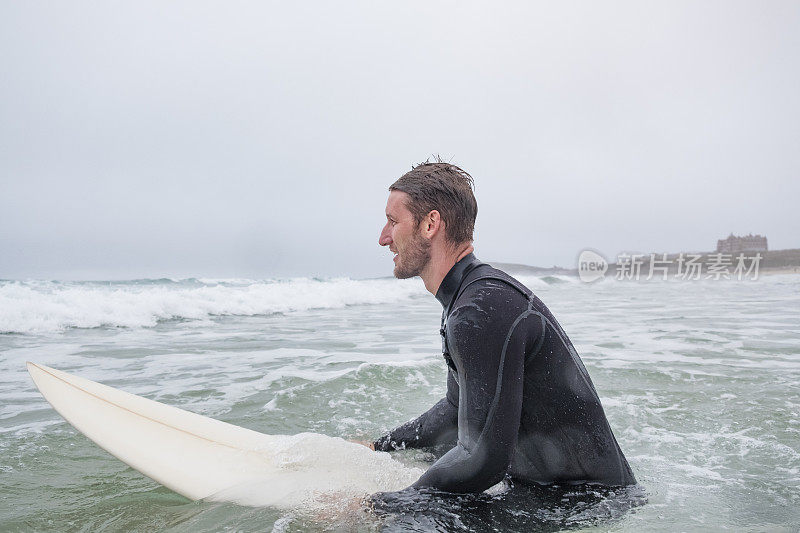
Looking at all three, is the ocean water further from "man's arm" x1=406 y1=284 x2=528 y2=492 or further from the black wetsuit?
"man's arm" x1=406 y1=284 x2=528 y2=492

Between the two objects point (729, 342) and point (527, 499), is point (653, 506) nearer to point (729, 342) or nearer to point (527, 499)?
point (527, 499)

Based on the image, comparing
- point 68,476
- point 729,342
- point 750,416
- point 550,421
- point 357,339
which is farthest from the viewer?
point 357,339

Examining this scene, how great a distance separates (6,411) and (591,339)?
722cm

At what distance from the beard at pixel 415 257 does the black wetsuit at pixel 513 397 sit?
0.12 metres

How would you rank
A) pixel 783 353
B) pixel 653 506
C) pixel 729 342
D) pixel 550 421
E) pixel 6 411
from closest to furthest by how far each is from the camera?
pixel 550 421
pixel 653 506
pixel 6 411
pixel 783 353
pixel 729 342

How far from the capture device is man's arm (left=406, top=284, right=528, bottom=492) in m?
1.78

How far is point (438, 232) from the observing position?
82.0 inches

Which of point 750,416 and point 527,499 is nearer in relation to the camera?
point 527,499

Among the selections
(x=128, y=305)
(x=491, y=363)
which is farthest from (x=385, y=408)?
(x=128, y=305)

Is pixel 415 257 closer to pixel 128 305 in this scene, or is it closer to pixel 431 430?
pixel 431 430

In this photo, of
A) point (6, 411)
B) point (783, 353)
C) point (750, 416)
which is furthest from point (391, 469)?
point (783, 353)

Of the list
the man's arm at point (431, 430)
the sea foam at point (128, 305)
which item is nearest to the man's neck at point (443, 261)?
the man's arm at point (431, 430)

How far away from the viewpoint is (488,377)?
1.77m

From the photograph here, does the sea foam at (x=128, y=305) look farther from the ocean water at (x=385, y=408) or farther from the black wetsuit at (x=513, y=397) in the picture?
the black wetsuit at (x=513, y=397)
